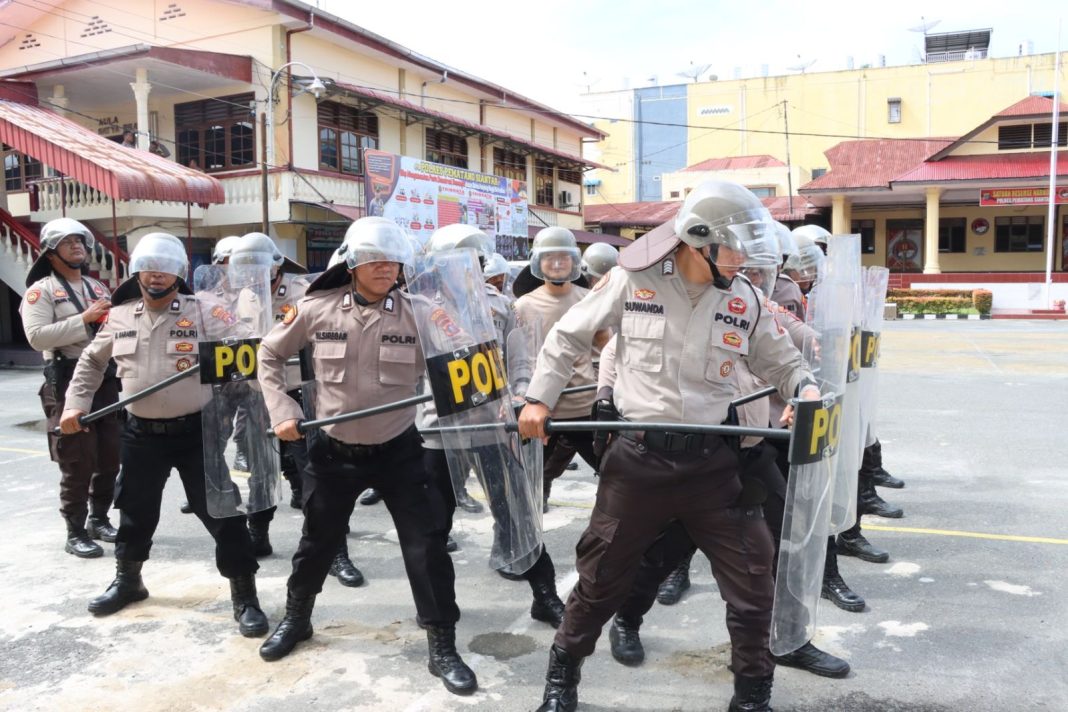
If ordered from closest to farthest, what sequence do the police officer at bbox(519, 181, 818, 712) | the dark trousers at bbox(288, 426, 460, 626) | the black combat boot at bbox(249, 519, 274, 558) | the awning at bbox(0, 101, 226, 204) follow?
the police officer at bbox(519, 181, 818, 712) → the dark trousers at bbox(288, 426, 460, 626) → the black combat boot at bbox(249, 519, 274, 558) → the awning at bbox(0, 101, 226, 204)

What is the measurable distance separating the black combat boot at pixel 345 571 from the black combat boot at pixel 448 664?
1099mm

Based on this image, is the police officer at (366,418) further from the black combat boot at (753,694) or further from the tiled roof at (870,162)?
the tiled roof at (870,162)

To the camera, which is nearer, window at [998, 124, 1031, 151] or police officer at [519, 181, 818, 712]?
police officer at [519, 181, 818, 712]

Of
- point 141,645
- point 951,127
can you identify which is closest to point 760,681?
point 141,645

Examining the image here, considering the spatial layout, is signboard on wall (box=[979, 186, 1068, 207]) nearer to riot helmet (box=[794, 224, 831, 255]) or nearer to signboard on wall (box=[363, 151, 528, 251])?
signboard on wall (box=[363, 151, 528, 251])

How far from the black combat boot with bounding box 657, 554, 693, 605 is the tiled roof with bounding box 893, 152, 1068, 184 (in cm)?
2835

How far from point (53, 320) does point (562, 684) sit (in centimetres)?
405

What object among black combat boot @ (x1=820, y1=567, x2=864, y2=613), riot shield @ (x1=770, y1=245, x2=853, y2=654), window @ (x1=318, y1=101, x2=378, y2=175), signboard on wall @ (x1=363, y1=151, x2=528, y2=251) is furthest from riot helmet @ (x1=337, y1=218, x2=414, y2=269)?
window @ (x1=318, y1=101, x2=378, y2=175)

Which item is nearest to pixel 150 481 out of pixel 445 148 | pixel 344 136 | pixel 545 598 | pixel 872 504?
pixel 545 598

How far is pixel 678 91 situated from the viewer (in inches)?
1876

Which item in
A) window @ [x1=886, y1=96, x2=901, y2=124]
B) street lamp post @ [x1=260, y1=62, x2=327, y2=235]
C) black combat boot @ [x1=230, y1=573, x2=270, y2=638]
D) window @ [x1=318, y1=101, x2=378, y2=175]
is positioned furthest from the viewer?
window @ [x1=886, y1=96, x2=901, y2=124]

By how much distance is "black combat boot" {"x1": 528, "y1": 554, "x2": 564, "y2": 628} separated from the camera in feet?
12.9

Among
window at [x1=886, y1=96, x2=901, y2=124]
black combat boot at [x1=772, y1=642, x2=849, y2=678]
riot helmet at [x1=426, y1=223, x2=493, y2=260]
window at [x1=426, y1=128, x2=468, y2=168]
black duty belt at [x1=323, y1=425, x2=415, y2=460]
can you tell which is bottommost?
black combat boot at [x1=772, y1=642, x2=849, y2=678]

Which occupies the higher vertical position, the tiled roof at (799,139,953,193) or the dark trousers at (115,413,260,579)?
the tiled roof at (799,139,953,193)
